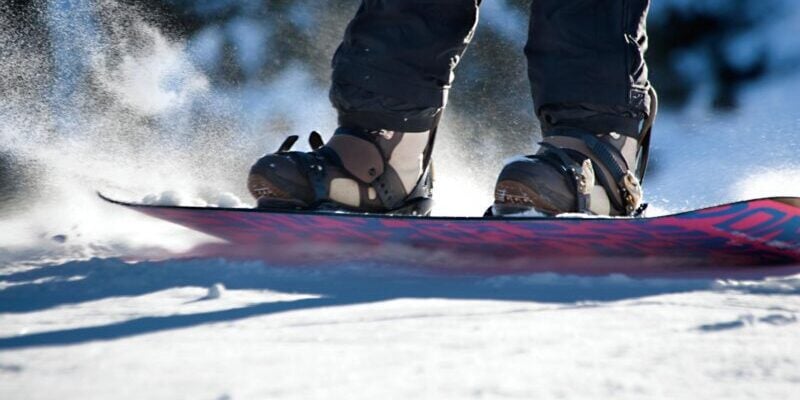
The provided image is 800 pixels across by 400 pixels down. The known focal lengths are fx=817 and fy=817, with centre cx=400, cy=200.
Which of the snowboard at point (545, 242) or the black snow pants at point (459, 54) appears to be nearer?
the snowboard at point (545, 242)

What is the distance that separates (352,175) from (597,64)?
1.44ft

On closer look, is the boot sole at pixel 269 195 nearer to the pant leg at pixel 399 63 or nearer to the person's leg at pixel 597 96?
the pant leg at pixel 399 63

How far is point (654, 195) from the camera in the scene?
108 inches

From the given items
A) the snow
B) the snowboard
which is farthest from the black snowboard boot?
the snow

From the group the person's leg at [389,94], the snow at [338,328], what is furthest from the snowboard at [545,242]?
the person's leg at [389,94]

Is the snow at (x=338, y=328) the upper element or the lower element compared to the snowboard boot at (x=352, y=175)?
lower

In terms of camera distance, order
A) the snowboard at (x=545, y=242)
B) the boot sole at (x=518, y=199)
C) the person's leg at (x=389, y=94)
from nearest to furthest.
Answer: the snowboard at (x=545, y=242) < the boot sole at (x=518, y=199) < the person's leg at (x=389, y=94)

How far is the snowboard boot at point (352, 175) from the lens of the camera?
4.32 feet

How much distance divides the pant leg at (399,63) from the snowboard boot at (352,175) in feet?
0.11

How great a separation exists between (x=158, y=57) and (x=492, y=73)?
1.48m

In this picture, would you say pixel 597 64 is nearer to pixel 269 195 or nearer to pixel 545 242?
pixel 545 242

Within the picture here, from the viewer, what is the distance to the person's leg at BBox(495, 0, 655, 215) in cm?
129

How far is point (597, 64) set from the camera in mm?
1293

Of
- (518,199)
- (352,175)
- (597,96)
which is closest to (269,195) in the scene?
(352,175)
